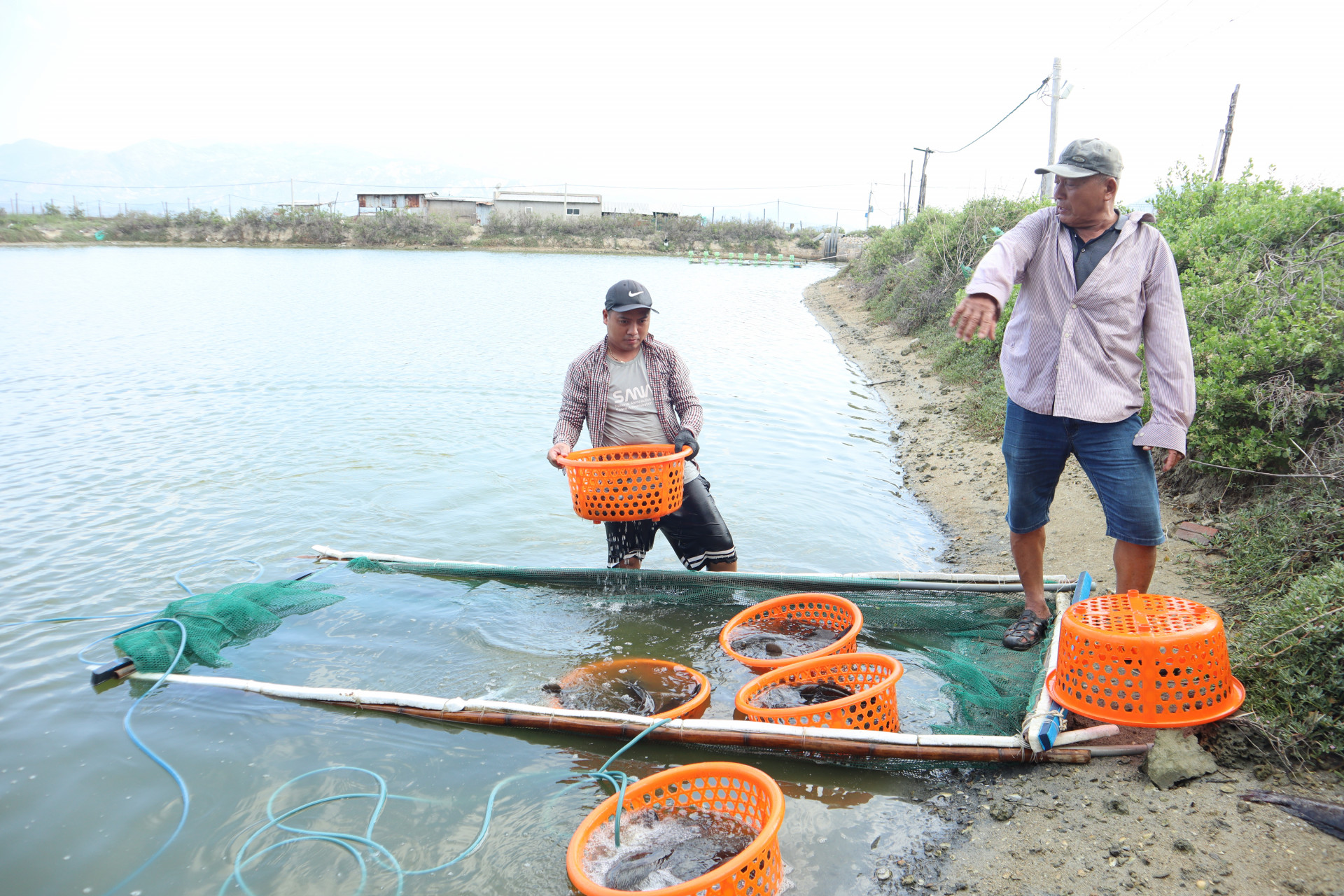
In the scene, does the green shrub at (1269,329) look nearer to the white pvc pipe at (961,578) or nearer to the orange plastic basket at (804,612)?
the white pvc pipe at (961,578)

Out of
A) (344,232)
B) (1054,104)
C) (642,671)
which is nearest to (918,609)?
(642,671)

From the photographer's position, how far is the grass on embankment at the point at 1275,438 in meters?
2.60

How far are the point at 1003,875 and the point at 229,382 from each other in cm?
1241

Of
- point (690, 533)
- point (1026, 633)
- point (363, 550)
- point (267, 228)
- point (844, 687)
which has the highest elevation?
point (267, 228)

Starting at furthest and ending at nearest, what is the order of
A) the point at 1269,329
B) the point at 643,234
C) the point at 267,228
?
the point at 643,234
the point at 267,228
the point at 1269,329

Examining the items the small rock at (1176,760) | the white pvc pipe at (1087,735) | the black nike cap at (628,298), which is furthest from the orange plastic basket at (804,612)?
the black nike cap at (628,298)

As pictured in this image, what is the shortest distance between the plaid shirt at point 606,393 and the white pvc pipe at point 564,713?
1424mm

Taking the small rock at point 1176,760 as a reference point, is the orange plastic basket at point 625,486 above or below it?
above

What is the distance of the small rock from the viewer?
2.46 meters

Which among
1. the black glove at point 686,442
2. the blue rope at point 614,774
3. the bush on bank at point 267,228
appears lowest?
the blue rope at point 614,774

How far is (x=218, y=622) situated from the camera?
403cm

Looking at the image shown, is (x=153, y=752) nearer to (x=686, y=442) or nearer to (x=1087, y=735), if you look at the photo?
(x=686, y=442)

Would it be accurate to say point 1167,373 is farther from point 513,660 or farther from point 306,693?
point 306,693

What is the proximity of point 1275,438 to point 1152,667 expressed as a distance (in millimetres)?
2843
